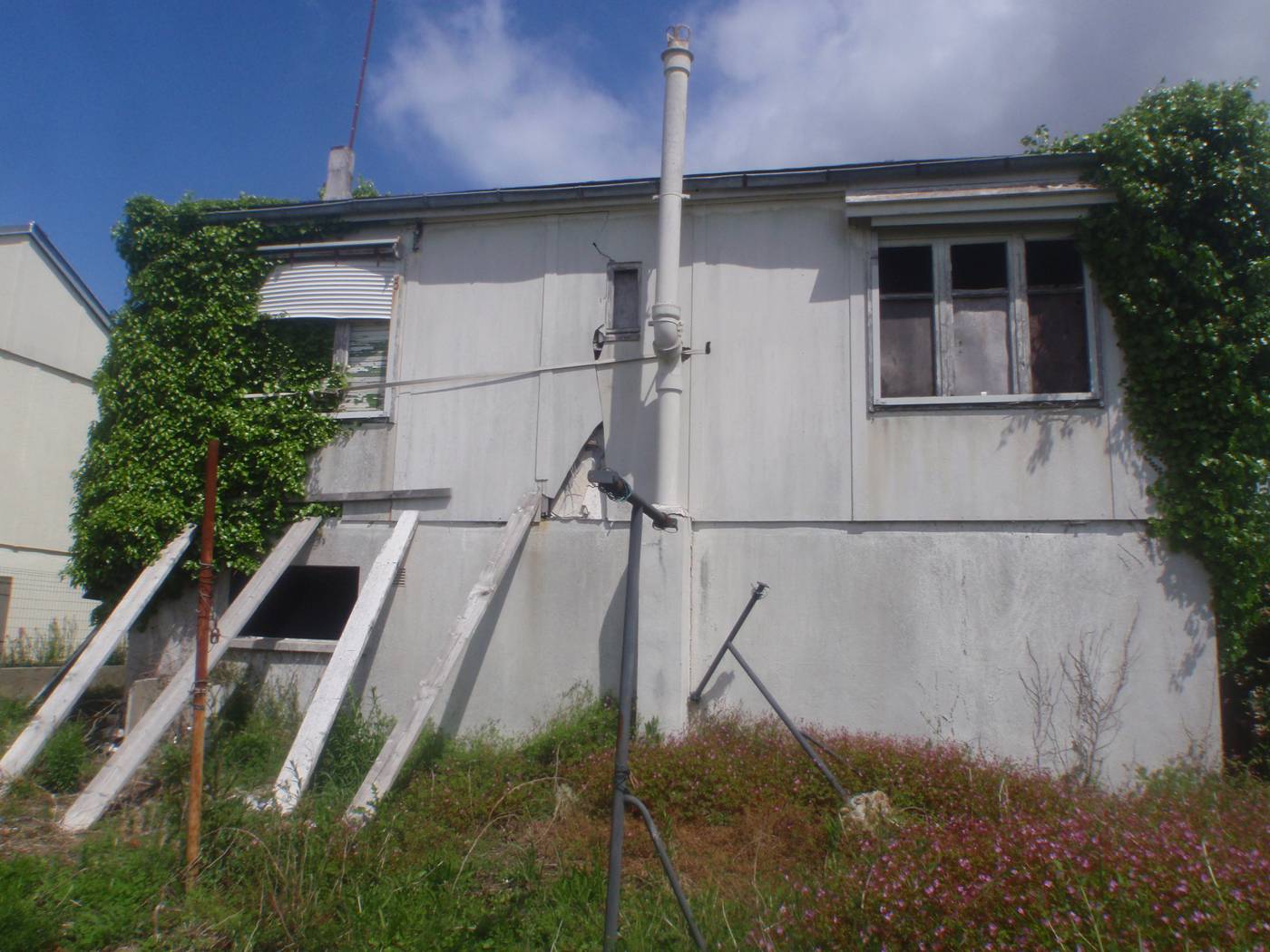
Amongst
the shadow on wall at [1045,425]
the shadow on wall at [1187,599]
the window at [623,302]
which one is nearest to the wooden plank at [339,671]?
the window at [623,302]

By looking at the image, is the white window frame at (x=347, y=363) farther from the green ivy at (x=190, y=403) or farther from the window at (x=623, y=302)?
the window at (x=623, y=302)

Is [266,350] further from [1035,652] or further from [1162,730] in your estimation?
[1162,730]

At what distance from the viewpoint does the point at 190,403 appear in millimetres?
8547

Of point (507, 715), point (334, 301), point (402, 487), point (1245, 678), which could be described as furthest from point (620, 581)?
point (1245, 678)

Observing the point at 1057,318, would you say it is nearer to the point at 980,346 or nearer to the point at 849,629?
the point at 980,346

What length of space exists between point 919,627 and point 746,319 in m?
2.97

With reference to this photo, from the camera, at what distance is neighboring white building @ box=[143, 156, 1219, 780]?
7.20 m

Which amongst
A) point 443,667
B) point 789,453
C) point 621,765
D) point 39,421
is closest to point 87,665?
point 443,667

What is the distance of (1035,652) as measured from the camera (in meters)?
7.14

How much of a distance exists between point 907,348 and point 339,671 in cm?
528

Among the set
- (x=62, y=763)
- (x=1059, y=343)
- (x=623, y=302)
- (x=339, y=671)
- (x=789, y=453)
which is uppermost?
(x=623, y=302)

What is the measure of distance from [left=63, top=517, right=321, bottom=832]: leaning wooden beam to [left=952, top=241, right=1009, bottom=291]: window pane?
606 centimetres

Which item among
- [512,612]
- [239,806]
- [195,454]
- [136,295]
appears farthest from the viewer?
[136,295]

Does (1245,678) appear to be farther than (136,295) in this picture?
No
